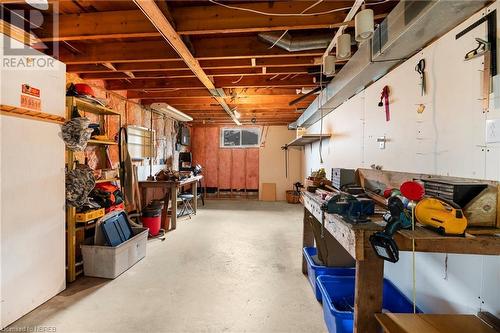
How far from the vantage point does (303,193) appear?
2.62 meters

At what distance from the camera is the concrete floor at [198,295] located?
1.91 m

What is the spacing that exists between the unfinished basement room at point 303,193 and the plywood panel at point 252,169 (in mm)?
4317

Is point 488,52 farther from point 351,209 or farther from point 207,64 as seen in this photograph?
point 207,64

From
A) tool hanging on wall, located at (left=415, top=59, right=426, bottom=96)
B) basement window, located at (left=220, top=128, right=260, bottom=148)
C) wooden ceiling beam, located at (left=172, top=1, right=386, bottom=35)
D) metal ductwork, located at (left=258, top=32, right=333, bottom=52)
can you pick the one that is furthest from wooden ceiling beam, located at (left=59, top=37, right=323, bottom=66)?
basement window, located at (left=220, top=128, right=260, bottom=148)

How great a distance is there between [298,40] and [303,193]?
151 cm

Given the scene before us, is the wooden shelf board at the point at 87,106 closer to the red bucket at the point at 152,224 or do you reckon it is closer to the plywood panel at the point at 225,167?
the red bucket at the point at 152,224

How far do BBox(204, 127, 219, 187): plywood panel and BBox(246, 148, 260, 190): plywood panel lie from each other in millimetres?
1026

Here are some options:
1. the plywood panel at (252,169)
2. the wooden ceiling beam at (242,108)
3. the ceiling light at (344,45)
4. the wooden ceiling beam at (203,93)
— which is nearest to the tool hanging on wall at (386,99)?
the ceiling light at (344,45)

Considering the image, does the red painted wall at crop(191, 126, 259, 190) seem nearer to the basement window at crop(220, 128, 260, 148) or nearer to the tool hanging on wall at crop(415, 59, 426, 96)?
the basement window at crop(220, 128, 260, 148)

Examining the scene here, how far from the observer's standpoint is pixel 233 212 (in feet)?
19.6

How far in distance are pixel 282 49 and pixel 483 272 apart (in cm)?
232

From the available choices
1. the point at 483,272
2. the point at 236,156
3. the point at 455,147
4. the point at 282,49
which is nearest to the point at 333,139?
the point at 282,49

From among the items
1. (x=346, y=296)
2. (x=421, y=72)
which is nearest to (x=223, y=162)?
(x=346, y=296)

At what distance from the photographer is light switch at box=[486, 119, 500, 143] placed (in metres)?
1.23
